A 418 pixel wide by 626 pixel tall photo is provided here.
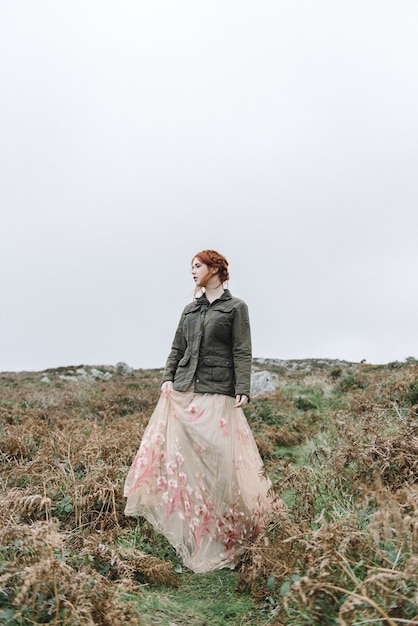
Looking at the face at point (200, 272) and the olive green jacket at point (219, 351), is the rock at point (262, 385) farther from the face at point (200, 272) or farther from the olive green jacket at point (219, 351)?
the face at point (200, 272)

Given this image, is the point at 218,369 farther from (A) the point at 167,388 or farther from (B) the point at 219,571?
(B) the point at 219,571

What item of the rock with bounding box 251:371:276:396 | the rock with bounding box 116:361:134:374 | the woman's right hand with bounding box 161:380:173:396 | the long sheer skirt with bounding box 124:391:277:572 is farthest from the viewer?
the rock with bounding box 116:361:134:374

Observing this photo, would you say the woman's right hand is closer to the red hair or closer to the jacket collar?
the jacket collar

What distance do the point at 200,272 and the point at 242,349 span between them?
851 millimetres

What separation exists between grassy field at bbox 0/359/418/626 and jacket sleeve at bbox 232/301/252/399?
89 centimetres

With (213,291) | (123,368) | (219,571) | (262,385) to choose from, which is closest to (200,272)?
(213,291)

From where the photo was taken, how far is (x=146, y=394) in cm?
1316

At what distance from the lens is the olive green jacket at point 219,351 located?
485 centimetres

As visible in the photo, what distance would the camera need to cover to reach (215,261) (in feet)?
16.6

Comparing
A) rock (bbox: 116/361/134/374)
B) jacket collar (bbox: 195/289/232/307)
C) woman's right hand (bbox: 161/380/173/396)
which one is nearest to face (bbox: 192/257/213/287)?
jacket collar (bbox: 195/289/232/307)

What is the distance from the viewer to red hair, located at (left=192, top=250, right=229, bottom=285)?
502 centimetres

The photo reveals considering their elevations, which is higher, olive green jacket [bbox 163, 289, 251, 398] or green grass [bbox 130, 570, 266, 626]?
olive green jacket [bbox 163, 289, 251, 398]

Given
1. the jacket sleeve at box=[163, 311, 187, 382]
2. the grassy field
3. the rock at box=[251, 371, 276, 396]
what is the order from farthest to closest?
the rock at box=[251, 371, 276, 396]
the jacket sleeve at box=[163, 311, 187, 382]
the grassy field

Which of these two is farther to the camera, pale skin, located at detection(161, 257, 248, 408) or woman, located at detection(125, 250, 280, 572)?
pale skin, located at detection(161, 257, 248, 408)
